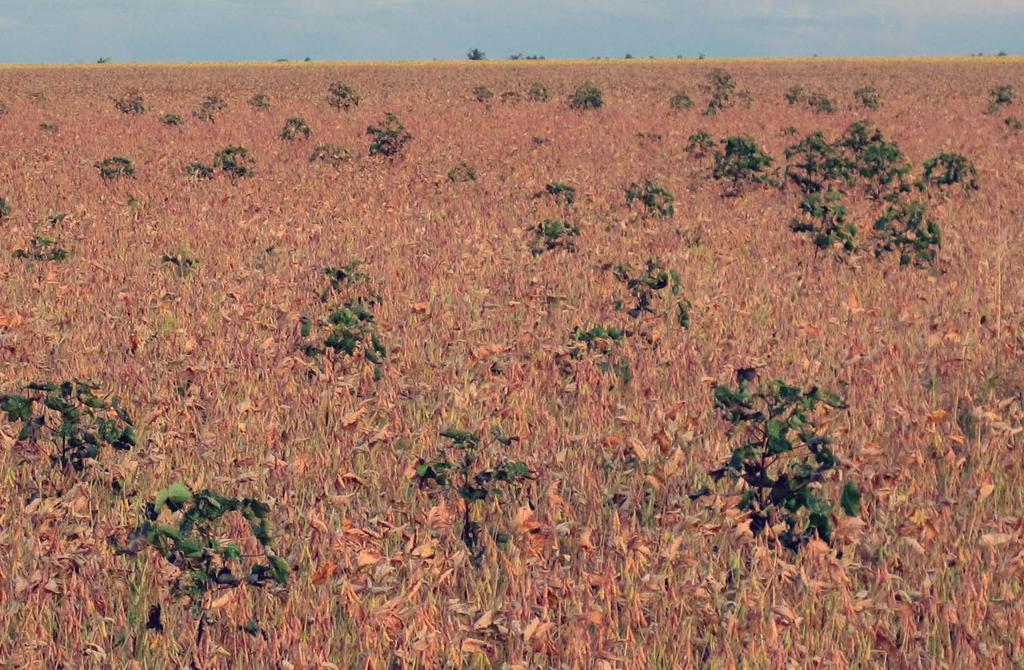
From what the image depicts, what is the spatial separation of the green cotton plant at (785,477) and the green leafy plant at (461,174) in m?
9.60

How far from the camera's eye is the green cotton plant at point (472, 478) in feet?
14.1

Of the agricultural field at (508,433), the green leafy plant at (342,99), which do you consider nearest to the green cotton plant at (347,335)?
the agricultural field at (508,433)

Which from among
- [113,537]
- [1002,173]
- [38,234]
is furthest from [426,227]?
[1002,173]

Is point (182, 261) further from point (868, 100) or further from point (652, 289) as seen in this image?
point (868, 100)

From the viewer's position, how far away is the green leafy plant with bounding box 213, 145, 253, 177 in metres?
14.7

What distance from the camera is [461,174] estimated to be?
47.2 ft

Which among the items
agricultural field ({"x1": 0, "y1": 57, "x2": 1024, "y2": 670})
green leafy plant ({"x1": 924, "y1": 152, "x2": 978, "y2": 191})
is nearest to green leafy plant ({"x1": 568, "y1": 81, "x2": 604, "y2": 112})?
green leafy plant ({"x1": 924, "y1": 152, "x2": 978, "y2": 191})

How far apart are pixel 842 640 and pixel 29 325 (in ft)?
19.0

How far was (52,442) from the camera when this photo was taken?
16.7ft

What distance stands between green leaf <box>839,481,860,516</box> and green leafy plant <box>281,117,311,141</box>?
1579 centimetres

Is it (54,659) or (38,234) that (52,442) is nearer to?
(54,659)

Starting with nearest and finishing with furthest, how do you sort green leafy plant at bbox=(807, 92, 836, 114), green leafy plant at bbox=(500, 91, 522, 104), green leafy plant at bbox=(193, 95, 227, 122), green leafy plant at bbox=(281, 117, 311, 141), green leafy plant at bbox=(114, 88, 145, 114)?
1. green leafy plant at bbox=(281, 117, 311, 141)
2. green leafy plant at bbox=(193, 95, 227, 122)
3. green leafy plant at bbox=(114, 88, 145, 114)
4. green leafy plant at bbox=(807, 92, 836, 114)
5. green leafy plant at bbox=(500, 91, 522, 104)

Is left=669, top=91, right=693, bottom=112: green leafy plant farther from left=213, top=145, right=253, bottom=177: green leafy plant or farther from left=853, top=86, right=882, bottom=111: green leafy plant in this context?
left=213, top=145, right=253, bottom=177: green leafy plant

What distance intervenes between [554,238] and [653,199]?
2.41m
